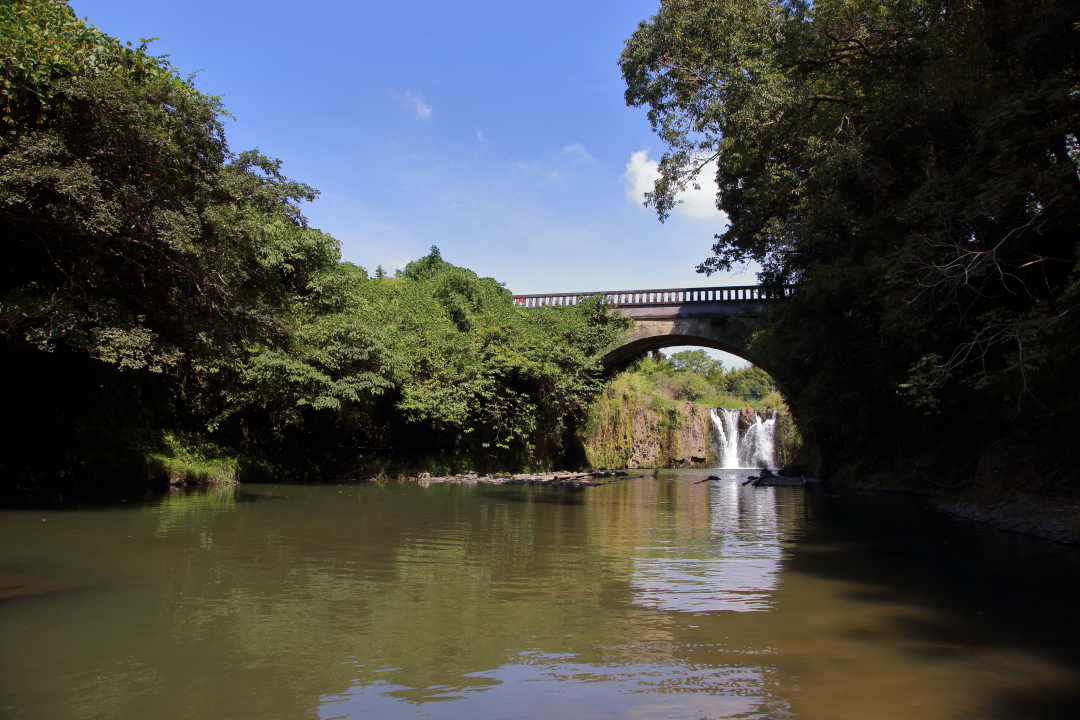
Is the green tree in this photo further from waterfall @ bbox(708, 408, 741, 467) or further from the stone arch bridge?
waterfall @ bbox(708, 408, 741, 467)

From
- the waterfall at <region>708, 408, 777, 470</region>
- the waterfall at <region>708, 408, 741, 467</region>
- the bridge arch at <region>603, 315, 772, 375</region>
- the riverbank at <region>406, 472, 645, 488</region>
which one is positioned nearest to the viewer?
the riverbank at <region>406, 472, 645, 488</region>

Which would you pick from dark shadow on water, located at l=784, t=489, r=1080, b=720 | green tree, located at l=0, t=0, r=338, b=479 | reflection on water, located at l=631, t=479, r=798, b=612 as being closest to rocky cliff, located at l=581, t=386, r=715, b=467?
green tree, located at l=0, t=0, r=338, b=479

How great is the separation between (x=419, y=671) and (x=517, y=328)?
1941cm

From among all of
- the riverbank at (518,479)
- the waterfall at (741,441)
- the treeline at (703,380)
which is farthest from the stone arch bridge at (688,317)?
the treeline at (703,380)

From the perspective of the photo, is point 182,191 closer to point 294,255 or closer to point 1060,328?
point 294,255

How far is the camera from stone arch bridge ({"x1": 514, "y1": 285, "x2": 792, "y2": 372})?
24.6 metres

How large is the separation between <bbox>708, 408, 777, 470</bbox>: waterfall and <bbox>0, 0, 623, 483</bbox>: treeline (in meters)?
16.6

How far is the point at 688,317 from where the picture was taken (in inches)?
1011

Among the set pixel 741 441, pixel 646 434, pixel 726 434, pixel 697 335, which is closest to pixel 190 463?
pixel 697 335

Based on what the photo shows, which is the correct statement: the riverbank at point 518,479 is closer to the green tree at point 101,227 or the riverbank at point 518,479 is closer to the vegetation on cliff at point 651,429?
the vegetation on cliff at point 651,429

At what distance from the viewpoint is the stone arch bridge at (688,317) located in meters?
24.6

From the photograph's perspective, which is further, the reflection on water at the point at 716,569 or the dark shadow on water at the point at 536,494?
the dark shadow on water at the point at 536,494

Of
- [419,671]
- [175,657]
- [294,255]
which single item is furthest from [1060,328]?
[294,255]

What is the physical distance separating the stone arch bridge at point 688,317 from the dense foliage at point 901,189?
4.36 m
